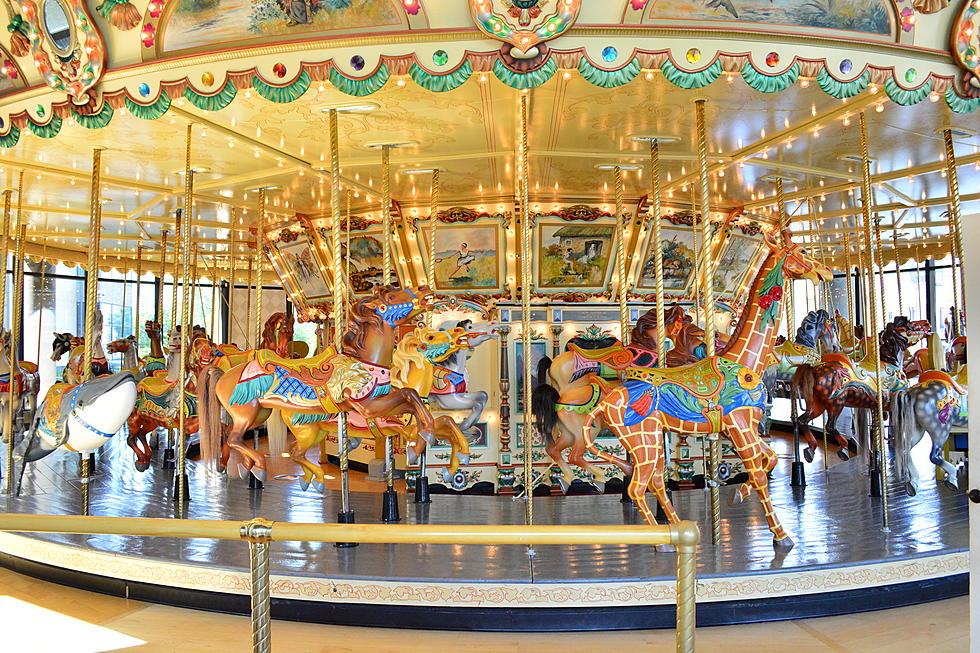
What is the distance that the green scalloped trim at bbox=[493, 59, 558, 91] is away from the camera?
13.3ft

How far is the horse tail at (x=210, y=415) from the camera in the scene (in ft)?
19.9

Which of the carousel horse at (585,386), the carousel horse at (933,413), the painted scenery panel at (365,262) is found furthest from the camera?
the painted scenery panel at (365,262)

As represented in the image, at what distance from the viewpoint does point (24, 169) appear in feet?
24.2

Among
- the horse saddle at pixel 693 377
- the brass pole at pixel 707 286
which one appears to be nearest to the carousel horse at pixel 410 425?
the horse saddle at pixel 693 377

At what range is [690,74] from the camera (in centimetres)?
411

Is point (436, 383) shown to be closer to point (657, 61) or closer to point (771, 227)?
point (657, 61)

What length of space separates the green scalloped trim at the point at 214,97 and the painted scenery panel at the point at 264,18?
252 mm

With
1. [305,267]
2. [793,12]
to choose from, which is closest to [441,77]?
[793,12]

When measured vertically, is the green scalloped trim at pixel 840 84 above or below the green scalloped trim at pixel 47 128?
below

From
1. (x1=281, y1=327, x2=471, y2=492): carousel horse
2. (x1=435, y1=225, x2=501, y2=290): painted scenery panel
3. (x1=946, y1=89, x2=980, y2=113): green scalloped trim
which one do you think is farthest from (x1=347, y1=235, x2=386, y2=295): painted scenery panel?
(x1=946, y1=89, x2=980, y2=113): green scalloped trim

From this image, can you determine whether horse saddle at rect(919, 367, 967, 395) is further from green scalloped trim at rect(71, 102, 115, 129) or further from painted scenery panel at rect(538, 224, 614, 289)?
green scalloped trim at rect(71, 102, 115, 129)

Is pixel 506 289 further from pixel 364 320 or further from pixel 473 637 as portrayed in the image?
pixel 473 637

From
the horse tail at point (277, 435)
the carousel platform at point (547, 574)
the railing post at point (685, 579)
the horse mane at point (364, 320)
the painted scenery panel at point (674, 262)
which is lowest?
the carousel platform at point (547, 574)

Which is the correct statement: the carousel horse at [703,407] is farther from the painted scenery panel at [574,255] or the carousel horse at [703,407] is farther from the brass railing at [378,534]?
the painted scenery panel at [574,255]
